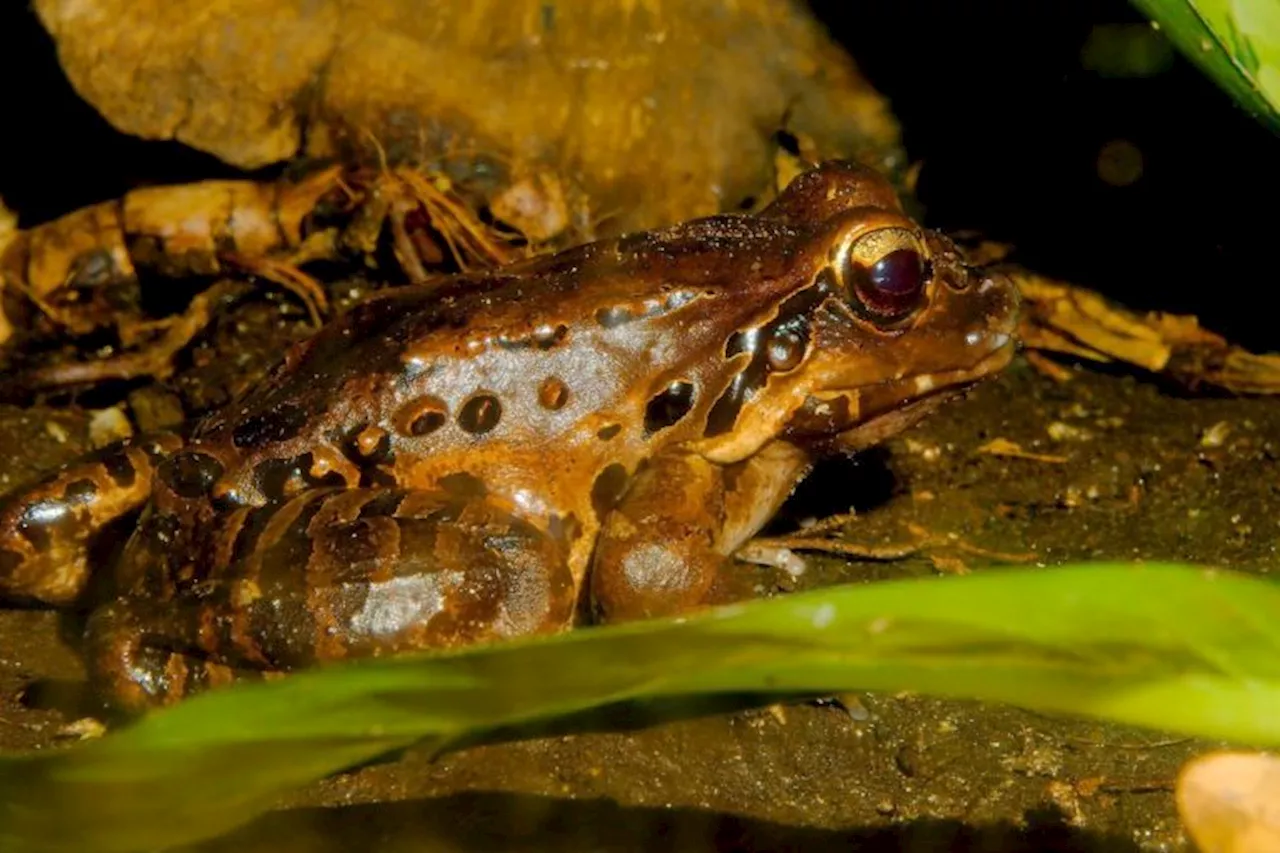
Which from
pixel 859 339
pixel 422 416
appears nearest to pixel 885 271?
pixel 859 339

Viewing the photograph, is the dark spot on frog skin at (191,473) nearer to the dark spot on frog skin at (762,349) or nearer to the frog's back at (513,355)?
the frog's back at (513,355)

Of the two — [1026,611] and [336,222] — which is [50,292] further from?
[1026,611]

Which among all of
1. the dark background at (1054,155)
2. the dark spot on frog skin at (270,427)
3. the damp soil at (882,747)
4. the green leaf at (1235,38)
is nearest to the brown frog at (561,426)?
the dark spot on frog skin at (270,427)

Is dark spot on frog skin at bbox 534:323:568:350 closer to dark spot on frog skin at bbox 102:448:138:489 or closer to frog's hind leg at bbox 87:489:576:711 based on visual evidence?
frog's hind leg at bbox 87:489:576:711

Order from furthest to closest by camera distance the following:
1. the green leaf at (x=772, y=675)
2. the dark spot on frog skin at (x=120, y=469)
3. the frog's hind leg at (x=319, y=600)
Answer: the dark spot on frog skin at (x=120, y=469) → the frog's hind leg at (x=319, y=600) → the green leaf at (x=772, y=675)

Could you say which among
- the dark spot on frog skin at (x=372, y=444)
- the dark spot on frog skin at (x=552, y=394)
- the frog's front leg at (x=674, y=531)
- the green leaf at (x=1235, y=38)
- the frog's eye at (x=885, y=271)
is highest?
the green leaf at (x=1235, y=38)

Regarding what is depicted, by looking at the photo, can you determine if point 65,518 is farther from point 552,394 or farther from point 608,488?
point 608,488

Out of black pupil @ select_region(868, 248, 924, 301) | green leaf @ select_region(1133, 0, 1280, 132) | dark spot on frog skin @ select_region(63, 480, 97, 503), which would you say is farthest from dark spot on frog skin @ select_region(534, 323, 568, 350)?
green leaf @ select_region(1133, 0, 1280, 132)
